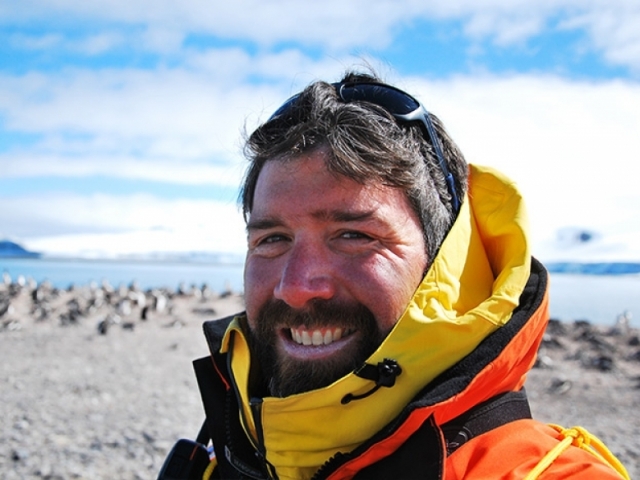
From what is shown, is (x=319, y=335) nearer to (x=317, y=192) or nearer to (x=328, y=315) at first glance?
(x=328, y=315)

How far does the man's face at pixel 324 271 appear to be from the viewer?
67.9 inches

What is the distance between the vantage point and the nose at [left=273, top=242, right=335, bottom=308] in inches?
67.6

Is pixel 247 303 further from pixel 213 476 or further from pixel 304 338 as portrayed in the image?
pixel 213 476

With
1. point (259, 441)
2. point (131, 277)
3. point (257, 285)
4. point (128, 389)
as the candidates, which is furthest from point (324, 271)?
point (131, 277)

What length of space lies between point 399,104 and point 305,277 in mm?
663

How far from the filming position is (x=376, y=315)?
1709 mm

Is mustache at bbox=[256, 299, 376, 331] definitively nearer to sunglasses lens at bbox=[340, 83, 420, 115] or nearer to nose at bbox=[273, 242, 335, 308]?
nose at bbox=[273, 242, 335, 308]

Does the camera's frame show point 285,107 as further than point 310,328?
Yes

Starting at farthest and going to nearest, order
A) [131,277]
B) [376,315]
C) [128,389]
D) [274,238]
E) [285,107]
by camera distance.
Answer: [131,277]
[128,389]
[285,107]
[274,238]
[376,315]

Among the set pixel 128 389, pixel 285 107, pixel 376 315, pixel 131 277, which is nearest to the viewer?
pixel 376 315

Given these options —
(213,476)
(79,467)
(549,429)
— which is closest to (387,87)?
(549,429)

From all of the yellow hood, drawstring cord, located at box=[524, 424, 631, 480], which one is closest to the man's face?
the yellow hood

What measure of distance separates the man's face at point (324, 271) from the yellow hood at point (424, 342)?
14 cm

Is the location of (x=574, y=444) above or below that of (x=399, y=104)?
below
